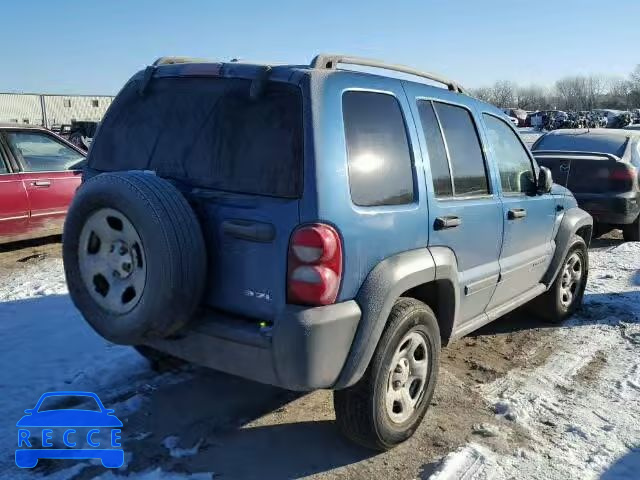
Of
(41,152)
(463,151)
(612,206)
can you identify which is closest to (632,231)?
(612,206)

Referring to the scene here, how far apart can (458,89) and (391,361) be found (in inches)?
79.3

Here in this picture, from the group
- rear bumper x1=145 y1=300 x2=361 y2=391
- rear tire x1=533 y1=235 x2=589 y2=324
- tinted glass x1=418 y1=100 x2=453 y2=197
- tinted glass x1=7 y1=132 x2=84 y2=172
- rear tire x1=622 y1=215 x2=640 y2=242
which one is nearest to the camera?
rear bumper x1=145 y1=300 x2=361 y2=391

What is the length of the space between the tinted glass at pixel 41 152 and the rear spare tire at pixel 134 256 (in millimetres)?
5151

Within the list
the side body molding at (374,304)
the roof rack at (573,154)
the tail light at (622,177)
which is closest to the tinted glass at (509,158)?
the side body molding at (374,304)

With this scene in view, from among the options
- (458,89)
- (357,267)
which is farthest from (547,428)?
(458,89)

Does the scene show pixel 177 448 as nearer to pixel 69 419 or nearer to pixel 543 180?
pixel 69 419

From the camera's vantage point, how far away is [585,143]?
30.6 feet

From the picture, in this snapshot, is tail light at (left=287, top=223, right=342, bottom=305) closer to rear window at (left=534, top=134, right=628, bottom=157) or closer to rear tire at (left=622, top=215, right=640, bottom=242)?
rear window at (left=534, top=134, right=628, bottom=157)

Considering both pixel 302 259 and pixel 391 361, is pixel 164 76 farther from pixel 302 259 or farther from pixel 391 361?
pixel 391 361

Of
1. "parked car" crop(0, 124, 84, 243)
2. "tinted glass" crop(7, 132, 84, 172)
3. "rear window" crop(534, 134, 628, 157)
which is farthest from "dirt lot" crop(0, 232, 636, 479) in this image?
"rear window" crop(534, 134, 628, 157)

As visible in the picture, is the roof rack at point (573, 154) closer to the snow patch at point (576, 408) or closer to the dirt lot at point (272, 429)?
the snow patch at point (576, 408)

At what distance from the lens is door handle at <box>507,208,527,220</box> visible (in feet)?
14.0

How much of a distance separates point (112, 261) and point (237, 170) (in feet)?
2.52

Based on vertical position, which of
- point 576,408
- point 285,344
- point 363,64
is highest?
point 363,64
